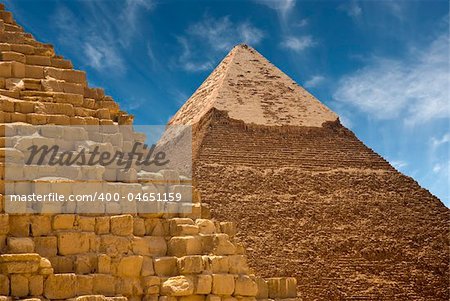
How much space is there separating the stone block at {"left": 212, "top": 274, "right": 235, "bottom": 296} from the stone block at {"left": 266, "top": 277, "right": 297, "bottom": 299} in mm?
703

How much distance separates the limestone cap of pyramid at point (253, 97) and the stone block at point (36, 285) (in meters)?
57.1

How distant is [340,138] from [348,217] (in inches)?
348

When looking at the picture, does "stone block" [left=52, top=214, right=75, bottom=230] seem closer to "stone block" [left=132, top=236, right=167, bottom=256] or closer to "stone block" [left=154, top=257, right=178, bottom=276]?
"stone block" [left=132, top=236, right=167, bottom=256]

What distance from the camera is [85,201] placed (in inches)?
333

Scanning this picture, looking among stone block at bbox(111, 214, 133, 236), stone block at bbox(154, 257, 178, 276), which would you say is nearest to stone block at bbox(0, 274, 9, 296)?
stone block at bbox(111, 214, 133, 236)

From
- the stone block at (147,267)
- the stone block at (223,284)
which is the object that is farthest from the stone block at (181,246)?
the stone block at (223,284)

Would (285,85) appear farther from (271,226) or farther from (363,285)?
(363,285)

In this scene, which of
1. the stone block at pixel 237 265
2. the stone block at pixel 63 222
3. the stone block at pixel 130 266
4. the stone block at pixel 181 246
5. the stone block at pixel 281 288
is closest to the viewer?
the stone block at pixel 63 222

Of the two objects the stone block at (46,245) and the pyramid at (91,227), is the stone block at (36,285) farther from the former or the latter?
the stone block at (46,245)

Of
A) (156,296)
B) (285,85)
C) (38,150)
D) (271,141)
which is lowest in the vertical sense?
(156,296)

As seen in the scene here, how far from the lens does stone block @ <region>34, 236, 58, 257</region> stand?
8.12 metres

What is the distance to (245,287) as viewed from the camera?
877 centimetres

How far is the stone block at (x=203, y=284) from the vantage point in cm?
850

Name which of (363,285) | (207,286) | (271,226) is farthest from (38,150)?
(271,226)
